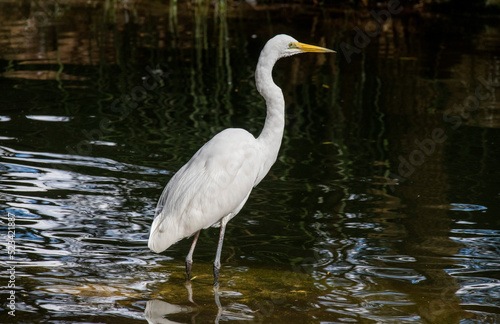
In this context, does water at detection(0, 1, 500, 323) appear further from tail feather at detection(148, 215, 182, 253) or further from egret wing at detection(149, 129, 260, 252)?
egret wing at detection(149, 129, 260, 252)

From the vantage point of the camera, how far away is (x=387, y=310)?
4090mm

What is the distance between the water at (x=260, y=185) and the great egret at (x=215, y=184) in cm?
33

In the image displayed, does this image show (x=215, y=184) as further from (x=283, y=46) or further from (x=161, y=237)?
(x=283, y=46)

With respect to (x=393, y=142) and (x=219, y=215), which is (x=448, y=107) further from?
(x=219, y=215)

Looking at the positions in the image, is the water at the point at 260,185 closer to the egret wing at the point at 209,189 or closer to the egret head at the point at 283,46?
the egret wing at the point at 209,189

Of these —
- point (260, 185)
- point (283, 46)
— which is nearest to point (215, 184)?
point (283, 46)

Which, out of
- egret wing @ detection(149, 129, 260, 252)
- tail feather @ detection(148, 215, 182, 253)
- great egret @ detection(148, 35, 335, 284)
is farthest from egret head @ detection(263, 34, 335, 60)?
tail feather @ detection(148, 215, 182, 253)

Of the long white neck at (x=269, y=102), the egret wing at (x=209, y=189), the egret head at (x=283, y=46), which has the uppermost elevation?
the egret head at (x=283, y=46)

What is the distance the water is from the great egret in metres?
0.33

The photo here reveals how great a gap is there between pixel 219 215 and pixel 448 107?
215 inches

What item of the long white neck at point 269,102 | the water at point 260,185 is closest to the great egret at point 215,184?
the long white neck at point 269,102

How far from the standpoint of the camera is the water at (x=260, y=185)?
4.18m

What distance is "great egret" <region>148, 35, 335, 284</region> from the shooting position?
440 centimetres

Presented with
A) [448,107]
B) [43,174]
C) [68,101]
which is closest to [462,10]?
[448,107]
